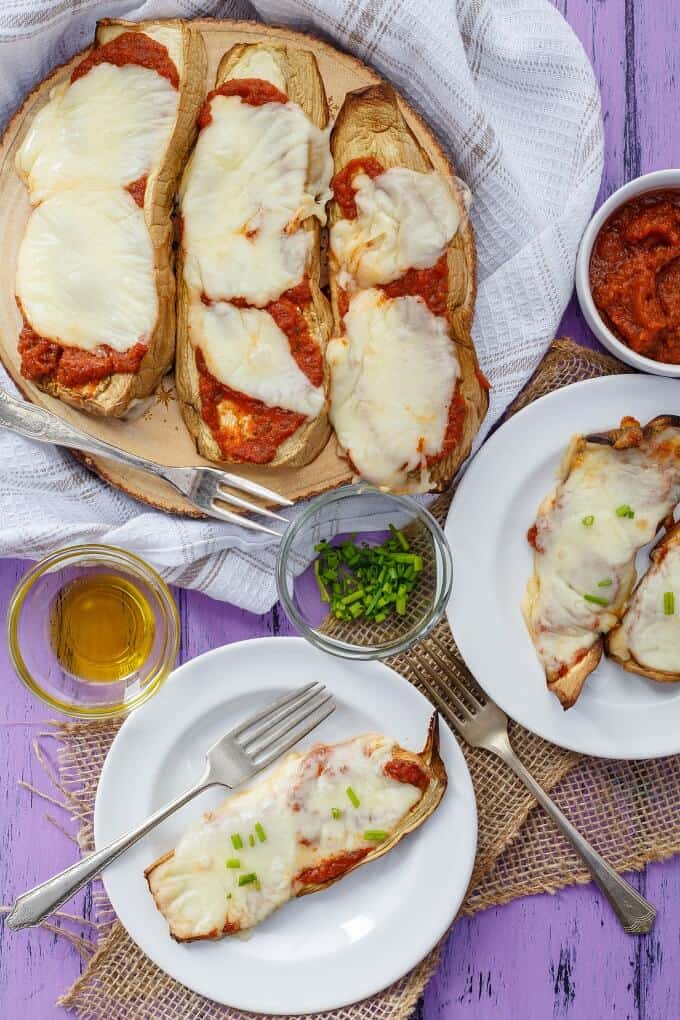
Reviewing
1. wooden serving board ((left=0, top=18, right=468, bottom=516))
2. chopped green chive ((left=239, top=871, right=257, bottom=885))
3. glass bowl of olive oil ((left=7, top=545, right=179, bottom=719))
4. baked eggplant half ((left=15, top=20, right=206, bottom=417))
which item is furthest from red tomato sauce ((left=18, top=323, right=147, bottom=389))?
chopped green chive ((left=239, top=871, right=257, bottom=885))

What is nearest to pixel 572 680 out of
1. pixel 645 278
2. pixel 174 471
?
pixel 645 278

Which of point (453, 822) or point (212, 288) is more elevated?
point (212, 288)

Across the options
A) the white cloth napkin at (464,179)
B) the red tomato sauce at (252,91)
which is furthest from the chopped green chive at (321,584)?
the red tomato sauce at (252,91)

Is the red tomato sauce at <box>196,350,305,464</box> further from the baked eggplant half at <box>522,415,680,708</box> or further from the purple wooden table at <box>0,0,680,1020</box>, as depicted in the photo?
the baked eggplant half at <box>522,415,680,708</box>

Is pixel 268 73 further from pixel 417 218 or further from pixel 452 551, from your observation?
pixel 452 551

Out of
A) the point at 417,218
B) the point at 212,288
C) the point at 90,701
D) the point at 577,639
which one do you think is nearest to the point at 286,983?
the point at 90,701

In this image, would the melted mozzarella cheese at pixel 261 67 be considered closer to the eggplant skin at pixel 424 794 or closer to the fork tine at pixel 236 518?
the fork tine at pixel 236 518

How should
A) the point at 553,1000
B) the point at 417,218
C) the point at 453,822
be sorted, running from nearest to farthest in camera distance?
the point at 417,218, the point at 453,822, the point at 553,1000
